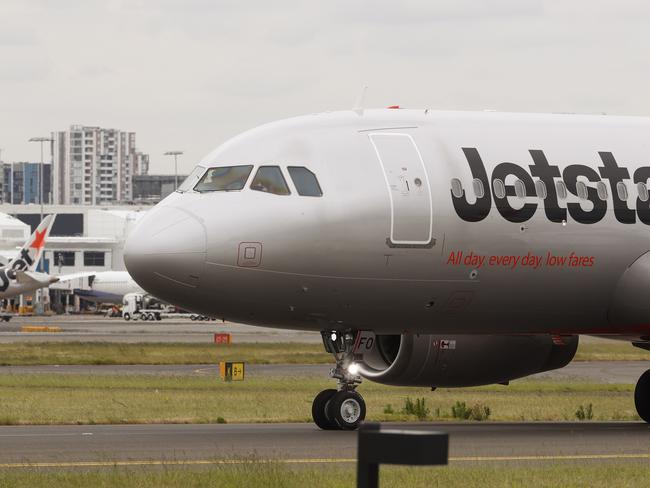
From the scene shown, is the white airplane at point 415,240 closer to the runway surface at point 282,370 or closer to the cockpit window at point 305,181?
the cockpit window at point 305,181

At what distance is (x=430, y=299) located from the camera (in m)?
22.4

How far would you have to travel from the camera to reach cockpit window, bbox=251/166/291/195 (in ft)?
70.8

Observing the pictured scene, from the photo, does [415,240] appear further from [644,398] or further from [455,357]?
[644,398]

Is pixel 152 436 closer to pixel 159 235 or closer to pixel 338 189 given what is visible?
pixel 159 235

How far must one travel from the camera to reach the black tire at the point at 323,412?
73.3 ft

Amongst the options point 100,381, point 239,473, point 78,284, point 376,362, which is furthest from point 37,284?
point 239,473

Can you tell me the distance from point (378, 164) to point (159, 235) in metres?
3.56

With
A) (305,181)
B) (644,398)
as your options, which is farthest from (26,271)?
(305,181)

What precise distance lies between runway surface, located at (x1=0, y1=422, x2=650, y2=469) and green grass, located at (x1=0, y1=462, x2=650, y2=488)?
4.16ft

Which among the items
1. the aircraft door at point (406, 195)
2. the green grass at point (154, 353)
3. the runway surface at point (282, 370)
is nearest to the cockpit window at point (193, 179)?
the aircraft door at point (406, 195)

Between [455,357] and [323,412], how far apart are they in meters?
2.70

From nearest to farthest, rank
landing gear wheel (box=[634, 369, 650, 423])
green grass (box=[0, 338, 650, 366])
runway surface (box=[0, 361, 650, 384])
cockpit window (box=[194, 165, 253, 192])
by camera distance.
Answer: cockpit window (box=[194, 165, 253, 192]) → landing gear wheel (box=[634, 369, 650, 423]) → runway surface (box=[0, 361, 650, 384]) → green grass (box=[0, 338, 650, 366])

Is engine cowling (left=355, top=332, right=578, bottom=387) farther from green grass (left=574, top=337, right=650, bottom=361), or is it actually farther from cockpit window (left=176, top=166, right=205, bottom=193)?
green grass (left=574, top=337, right=650, bottom=361)

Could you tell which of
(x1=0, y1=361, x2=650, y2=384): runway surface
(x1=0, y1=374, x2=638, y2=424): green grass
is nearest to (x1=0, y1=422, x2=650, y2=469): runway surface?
(x1=0, y1=374, x2=638, y2=424): green grass
